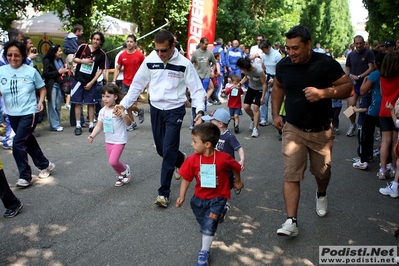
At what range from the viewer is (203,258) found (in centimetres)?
356

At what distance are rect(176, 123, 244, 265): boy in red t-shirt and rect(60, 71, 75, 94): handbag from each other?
6.48 metres

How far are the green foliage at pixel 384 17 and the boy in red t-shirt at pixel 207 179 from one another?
991 centimetres

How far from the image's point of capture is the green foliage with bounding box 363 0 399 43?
13048 millimetres

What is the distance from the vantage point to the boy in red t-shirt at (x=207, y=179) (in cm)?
362

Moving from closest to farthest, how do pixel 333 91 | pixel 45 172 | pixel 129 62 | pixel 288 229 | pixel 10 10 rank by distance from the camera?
1. pixel 333 91
2. pixel 288 229
3. pixel 45 172
4. pixel 129 62
5. pixel 10 10

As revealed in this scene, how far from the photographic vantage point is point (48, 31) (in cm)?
1809

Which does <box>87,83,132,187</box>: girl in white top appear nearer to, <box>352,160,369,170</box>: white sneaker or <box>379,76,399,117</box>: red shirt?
<box>379,76,399,117</box>: red shirt

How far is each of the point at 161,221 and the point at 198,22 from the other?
10.9 meters

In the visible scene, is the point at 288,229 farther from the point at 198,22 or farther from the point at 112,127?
the point at 198,22

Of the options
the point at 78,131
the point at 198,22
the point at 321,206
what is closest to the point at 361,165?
the point at 321,206

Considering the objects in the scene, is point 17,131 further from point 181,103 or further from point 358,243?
point 358,243

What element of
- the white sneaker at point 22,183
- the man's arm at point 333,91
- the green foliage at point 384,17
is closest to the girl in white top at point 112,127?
the white sneaker at point 22,183

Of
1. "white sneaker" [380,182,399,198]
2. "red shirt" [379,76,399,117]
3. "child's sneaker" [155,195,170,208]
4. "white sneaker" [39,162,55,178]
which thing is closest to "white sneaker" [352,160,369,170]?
"white sneaker" [380,182,399,198]

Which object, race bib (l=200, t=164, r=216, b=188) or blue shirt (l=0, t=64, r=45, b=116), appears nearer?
race bib (l=200, t=164, r=216, b=188)
